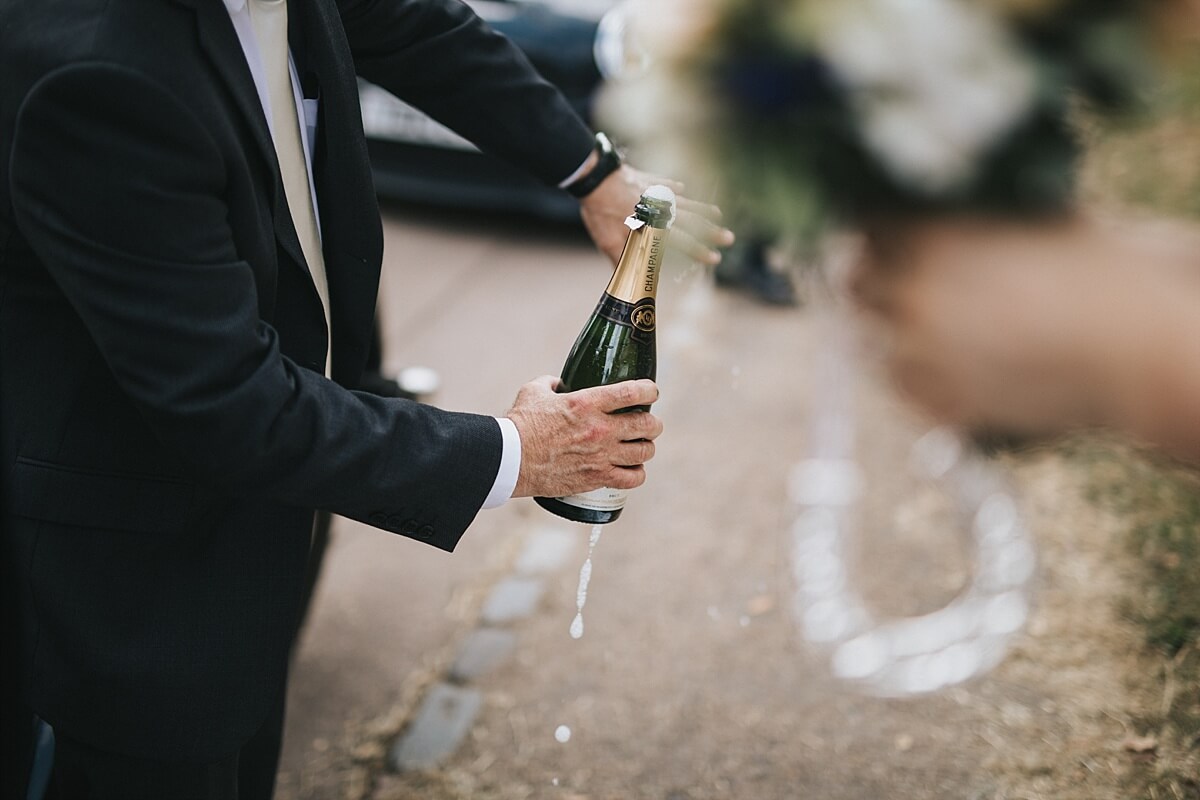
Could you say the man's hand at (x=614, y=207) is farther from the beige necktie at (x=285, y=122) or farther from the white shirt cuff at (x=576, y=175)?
the beige necktie at (x=285, y=122)

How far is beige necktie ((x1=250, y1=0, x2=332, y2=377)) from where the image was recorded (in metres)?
1.64

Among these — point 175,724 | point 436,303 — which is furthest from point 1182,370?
point 436,303

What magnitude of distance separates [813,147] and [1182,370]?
47 centimetres

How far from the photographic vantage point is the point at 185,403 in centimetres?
143

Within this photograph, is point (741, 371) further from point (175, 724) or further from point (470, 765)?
point (175, 724)

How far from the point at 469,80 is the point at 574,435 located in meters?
0.93

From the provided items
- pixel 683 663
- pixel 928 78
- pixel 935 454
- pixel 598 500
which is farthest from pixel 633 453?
pixel 935 454

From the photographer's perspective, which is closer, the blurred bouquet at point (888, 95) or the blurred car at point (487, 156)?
the blurred bouquet at point (888, 95)

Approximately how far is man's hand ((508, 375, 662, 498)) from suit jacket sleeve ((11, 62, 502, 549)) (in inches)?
9.0

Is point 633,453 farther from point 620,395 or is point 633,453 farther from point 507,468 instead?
point 507,468

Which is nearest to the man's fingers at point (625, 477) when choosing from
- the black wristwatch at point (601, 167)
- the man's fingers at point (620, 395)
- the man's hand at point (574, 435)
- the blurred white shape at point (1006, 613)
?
the man's hand at point (574, 435)

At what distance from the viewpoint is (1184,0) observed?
1020 mm

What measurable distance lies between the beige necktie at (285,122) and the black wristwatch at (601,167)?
73 cm

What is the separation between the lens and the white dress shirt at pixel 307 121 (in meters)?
1.58
